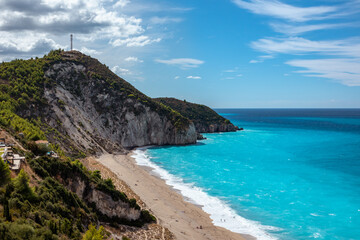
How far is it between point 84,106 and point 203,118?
6848 centimetres

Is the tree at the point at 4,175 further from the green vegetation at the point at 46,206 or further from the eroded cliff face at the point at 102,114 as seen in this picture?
the eroded cliff face at the point at 102,114

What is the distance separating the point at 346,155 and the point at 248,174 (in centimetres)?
3877

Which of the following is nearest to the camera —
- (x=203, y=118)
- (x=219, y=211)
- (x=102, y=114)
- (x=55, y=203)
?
(x=55, y=203)

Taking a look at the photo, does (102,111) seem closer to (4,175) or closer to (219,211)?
(219,211)

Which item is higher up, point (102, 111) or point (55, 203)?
point (102, 111)

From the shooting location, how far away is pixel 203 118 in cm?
13500

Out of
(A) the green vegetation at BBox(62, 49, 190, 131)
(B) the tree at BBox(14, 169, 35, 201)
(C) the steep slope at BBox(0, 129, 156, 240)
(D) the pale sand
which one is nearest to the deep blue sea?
(D) the pale sand

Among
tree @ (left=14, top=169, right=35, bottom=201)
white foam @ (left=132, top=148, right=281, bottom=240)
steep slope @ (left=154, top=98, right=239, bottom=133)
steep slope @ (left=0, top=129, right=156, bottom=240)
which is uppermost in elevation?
steep slope @ (left=154, top=98, right=239, bottom=133)

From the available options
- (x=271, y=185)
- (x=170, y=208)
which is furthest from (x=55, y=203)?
(x=271, y=185)

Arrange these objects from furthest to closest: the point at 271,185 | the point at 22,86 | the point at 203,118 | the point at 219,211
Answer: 1. the point at 203,118
2. the point at 22,86
3. the point at 271,185
4. the point at 219,211

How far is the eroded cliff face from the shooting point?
68.1 m

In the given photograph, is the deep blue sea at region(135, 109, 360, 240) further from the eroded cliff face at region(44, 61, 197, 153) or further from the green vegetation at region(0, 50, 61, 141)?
the green vegetation at region(0, 50, 61, 141)

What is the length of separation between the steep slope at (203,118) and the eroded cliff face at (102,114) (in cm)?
3524

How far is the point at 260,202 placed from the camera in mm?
39844
